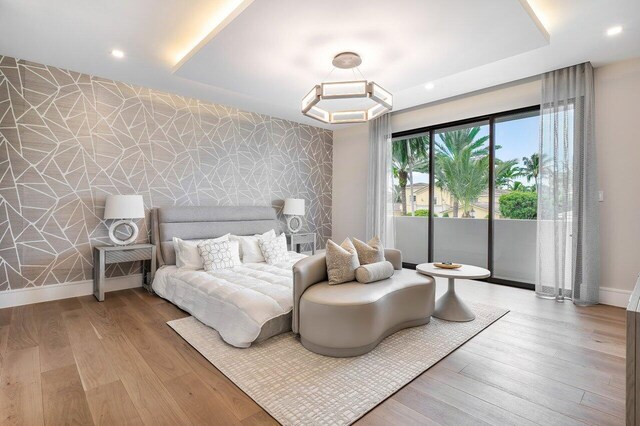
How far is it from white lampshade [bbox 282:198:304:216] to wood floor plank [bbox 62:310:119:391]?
3158 millimetres

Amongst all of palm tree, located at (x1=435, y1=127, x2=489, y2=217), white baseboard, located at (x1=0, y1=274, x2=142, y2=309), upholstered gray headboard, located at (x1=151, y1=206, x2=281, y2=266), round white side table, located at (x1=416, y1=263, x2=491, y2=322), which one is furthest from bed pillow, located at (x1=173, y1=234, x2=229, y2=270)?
palm tree, located at (x1=435, y1=127, x2=489, y2=217)

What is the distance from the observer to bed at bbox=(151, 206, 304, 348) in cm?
256

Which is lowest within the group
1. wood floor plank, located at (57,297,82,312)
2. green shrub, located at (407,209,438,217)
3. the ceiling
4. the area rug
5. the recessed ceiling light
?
the area rug

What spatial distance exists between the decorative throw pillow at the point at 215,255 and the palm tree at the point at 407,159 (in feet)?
10.7

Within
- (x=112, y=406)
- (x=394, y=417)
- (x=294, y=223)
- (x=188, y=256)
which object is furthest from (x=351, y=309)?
(x=294, y=223)

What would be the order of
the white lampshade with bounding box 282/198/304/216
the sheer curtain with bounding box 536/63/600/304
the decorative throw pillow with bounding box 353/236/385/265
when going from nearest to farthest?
the decorative throw pillow with bounding box 353/236/385/265, the sheer curtain with bounding box 536/63/600/304, the white lampshade with bounding box 282/198/304/216

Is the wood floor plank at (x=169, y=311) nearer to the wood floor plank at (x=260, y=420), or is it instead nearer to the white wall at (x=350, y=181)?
the wood floor plank at (x=260, y=420)

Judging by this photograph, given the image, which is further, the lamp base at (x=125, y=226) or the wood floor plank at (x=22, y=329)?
the lamp base at (x=125, y=226)

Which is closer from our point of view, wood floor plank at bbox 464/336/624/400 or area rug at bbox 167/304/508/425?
area rug at bbox 167/304/508/425

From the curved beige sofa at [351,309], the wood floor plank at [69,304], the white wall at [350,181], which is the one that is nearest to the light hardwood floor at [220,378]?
the wood floor plank at [69,304]

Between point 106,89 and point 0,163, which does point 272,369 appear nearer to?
point 0,163

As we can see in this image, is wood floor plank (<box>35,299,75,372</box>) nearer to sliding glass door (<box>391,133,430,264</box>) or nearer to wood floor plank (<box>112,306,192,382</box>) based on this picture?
wood floor plank (<box>112,306,192,382</box>)

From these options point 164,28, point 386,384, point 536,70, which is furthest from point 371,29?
point 386,384

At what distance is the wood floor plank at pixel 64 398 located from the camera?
1666 mm
